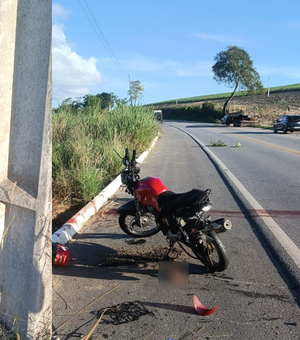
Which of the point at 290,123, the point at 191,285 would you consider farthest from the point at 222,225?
the point at 290,123

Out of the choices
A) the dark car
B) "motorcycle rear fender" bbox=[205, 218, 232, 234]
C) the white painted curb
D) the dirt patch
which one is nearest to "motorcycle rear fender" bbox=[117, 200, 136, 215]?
the white painted curb

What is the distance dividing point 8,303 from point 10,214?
68 cm

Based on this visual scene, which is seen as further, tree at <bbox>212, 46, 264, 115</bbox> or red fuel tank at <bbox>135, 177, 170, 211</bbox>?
tree at <bbox>212, 46, 264, 115</bbox>

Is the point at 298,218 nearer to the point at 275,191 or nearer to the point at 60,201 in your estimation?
the point at 275,191

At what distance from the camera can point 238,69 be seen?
60.8 metres

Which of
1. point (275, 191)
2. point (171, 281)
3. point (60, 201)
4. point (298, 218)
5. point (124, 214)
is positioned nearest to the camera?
point (171, 281)

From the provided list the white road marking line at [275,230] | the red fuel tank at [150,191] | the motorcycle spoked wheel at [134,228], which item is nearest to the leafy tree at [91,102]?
the white road marking line at [275,230]

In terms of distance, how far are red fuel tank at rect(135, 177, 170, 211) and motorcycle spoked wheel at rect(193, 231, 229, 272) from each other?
735 mm

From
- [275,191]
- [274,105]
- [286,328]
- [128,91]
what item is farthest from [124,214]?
[274,105]

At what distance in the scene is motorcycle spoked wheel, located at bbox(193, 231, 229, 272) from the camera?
13.8 ft

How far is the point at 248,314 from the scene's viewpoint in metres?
3.46

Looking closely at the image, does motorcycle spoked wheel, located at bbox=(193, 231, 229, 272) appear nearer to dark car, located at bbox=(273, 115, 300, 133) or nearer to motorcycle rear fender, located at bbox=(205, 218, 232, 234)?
motorcycle rear fender, located at bbox=(205, 218, 232, 234)

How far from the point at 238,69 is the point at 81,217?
58.9 m

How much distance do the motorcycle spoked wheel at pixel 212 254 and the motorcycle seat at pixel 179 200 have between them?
407mm
